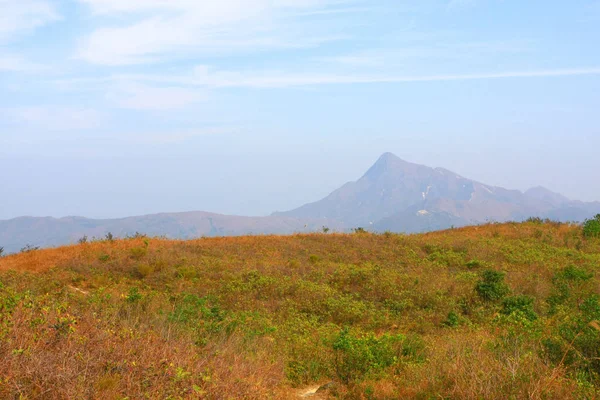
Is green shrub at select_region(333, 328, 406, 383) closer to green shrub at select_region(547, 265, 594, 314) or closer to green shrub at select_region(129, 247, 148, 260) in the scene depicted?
green shrub at select_region(547, 265, 594, 314)

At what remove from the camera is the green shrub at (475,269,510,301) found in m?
15.5

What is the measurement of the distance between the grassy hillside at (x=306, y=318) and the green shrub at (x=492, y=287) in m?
0.05

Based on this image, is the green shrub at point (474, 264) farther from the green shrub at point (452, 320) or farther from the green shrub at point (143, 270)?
the green shrub at point (143, 270)

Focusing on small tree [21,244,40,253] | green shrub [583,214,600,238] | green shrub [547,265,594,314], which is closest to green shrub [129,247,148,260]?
small tree [21,244,40,253]

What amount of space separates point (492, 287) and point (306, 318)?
6.33m

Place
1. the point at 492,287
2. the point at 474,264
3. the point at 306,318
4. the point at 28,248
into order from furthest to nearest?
the point at 28,248, the point at 474,264, the point at 492,287, the point at 306,318

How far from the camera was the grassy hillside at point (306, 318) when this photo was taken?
612 centimetres

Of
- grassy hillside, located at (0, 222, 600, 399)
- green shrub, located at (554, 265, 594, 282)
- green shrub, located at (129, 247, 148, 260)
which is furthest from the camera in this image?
green shrub, located at (129, 247, 148, 260)

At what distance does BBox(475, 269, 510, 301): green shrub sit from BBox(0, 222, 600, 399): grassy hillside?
5 centimetres

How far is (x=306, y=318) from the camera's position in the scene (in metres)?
13.4

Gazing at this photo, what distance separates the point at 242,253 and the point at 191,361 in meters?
14.4

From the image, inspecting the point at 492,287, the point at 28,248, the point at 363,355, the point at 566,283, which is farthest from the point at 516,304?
the point at 28,248

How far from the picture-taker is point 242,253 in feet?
68.9

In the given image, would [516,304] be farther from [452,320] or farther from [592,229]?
[592,229]
